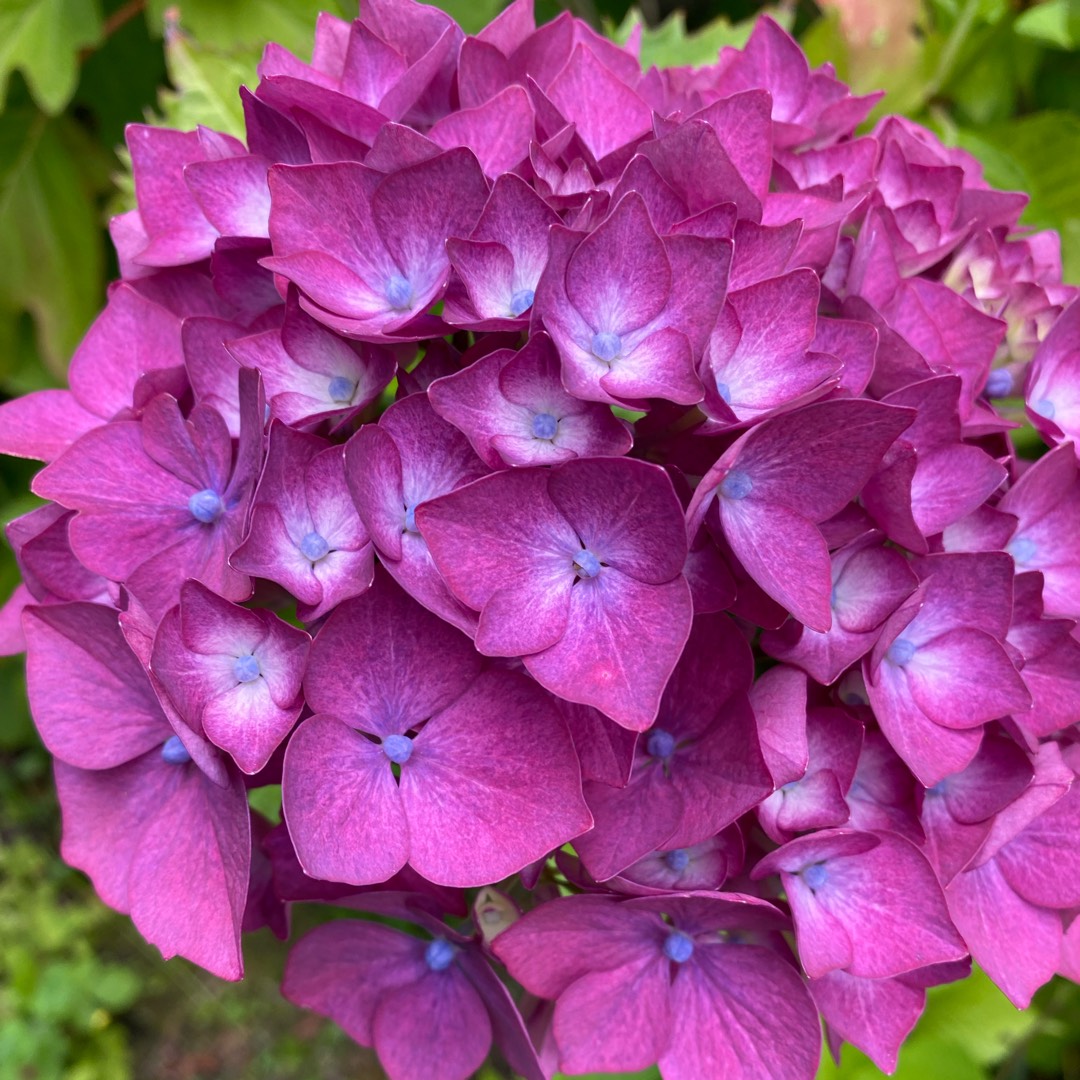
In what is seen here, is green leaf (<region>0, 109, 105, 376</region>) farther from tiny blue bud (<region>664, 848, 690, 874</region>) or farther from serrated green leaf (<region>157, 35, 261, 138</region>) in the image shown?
tiny blue bud (<region>664, 848, 690, 874</region>)

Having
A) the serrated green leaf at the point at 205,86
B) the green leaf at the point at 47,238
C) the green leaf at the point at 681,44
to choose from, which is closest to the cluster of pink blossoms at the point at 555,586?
the serrated green leaf at the point at 205,86

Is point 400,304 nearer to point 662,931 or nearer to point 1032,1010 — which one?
point 662,931

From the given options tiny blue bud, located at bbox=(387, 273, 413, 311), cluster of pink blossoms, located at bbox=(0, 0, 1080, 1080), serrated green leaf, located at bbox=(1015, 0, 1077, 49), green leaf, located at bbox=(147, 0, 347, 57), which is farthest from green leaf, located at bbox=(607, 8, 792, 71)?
tiny blue bud, located at bbox=(387, 273, 413, 311)

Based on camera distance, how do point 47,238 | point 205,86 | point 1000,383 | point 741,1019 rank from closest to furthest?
point 741,1019 → point 1000,383 → point 205,86 → point 47,238

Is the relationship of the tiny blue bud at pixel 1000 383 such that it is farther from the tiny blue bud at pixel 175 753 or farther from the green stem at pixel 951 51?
the green stem at pixel 951 51

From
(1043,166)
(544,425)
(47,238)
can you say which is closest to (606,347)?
(544,425)

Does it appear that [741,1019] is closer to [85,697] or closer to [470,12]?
[85,697]

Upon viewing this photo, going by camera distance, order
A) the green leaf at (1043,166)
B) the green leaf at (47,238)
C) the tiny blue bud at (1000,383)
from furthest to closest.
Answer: the green leaf at (47,238), the green leaf at (1043,166), the tiny blue bud at (1000,383)
